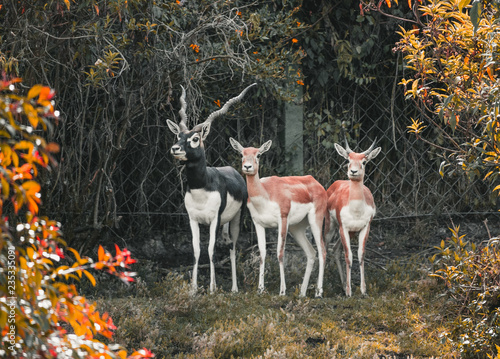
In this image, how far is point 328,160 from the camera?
29.2 ft

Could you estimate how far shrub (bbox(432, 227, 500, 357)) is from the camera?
15.7 feet

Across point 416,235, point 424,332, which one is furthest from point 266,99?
point 424,332

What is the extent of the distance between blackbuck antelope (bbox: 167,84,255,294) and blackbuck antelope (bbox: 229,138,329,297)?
33 centimetres

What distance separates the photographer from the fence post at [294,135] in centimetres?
848

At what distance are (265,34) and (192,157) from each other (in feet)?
5.98

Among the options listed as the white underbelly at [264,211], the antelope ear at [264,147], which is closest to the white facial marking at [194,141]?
Result: the antelope ear at [264,147]

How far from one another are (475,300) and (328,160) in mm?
4073

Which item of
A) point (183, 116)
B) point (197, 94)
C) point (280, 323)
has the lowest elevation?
point (280, 323)

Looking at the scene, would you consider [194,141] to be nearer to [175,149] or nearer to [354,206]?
[175,149]

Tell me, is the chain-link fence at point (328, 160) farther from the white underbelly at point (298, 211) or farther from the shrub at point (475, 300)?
the shrub at point (475, 300)

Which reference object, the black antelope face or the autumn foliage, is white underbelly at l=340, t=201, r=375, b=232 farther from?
the autumn foliage

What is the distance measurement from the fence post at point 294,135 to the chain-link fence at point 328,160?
9 cm

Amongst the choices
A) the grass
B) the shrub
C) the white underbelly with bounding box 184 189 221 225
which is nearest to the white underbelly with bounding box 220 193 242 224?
the white underbelly with bounding box 184 189 221 225

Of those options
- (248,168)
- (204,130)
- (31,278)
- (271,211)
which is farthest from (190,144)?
(31,278)
